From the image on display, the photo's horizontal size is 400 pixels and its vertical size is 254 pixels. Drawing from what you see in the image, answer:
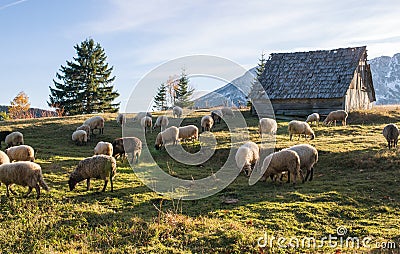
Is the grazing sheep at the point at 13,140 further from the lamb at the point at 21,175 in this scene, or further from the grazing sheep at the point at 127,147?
the lamb at the point at 21,175

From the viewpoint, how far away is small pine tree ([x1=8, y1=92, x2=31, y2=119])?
58750 millimetres

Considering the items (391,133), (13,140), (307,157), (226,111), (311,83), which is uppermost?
(311,83)

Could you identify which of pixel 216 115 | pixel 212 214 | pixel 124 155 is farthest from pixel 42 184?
pixel 216 115

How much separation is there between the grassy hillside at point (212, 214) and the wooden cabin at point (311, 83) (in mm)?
16474

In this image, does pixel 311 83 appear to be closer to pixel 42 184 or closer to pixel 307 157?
pixel 307 157

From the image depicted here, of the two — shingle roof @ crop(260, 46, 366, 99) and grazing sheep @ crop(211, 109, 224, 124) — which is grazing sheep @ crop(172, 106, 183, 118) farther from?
shingle roof @ crop(260, 46, 366, 99)

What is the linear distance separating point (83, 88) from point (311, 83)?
3185 cm

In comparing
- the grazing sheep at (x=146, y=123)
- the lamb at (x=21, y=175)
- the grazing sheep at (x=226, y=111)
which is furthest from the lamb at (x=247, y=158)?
the grazing sheep at (x=226, y=111)

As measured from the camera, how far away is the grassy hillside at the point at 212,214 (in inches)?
324

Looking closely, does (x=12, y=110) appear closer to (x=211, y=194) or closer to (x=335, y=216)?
(x=211, y=194)

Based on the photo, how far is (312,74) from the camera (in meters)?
33.9

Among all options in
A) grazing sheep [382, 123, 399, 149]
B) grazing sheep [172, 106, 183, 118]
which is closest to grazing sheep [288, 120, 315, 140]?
grazing sheep [382, 123, 399, 149]

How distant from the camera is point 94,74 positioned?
5319cm

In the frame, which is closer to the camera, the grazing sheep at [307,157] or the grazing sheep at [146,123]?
the grazing sheep at [307,157]
